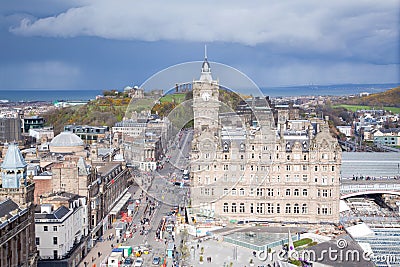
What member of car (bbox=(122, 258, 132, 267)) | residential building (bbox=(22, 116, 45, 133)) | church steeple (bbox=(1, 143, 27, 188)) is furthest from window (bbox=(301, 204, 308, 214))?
residential building (bbox=(22, 116, 45, 133))

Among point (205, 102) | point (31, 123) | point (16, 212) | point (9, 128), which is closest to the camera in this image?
point (16, 212)

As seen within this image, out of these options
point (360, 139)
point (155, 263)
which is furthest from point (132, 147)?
point (360, 139)

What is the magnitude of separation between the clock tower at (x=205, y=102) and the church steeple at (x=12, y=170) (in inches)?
436

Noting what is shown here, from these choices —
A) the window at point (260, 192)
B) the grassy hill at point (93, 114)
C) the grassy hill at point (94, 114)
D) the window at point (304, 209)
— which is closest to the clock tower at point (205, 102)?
the window at point (260, 192)

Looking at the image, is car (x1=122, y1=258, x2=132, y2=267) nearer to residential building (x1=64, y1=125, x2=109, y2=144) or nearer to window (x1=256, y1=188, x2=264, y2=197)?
window (x1=256, y1=188, x2=264, y2=197)

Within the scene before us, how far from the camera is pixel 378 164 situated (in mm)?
53250

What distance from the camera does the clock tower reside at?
30078 millimetres

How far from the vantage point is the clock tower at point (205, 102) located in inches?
1184

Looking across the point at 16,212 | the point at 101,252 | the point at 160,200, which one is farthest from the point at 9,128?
the point at 16,212

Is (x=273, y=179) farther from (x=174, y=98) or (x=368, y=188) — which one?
(x=368, y=188)

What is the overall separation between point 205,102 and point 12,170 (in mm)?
12252

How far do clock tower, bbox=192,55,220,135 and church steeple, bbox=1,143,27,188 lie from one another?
11084mm

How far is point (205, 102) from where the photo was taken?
101 ft

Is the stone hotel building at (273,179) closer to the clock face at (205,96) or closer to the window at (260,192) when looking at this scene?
the window at (260,192)
